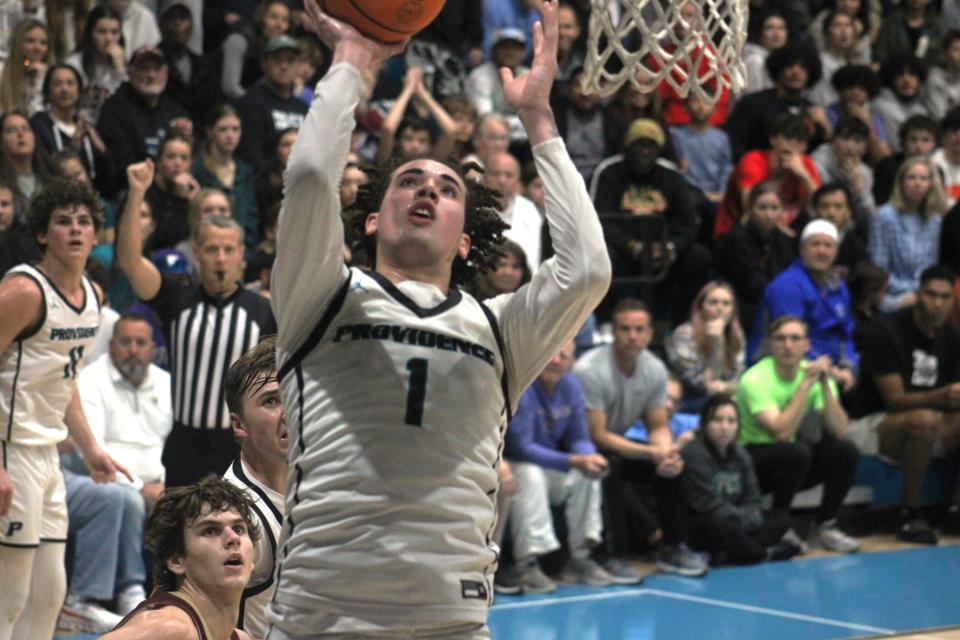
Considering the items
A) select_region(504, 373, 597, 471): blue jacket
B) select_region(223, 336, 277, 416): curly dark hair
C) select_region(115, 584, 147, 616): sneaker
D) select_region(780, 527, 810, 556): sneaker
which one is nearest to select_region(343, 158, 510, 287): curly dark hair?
select_region(223, 336, 277, 416): curly dark hair

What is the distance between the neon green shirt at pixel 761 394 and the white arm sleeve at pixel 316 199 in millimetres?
Result: 6471

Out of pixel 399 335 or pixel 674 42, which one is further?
pixel 674 42

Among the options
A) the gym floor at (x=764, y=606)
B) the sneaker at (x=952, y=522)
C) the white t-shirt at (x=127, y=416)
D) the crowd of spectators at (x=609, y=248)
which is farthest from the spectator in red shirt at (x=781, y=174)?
the white t-shirt at (x=127, y=416)

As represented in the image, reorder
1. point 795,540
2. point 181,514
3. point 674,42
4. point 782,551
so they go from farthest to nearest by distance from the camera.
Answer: point 795,540 < point 782,551 < point 674,42 < point 181,514

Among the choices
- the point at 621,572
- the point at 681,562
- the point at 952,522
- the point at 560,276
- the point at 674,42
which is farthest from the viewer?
the point at 952,522

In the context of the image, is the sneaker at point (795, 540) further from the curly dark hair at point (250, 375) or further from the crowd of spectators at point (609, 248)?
the curly dark hair at point (250, 375)

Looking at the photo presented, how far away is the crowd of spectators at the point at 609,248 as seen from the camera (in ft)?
24.5

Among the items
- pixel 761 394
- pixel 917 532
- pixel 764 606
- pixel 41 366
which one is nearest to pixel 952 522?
pixel 917 532

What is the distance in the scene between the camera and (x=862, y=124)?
11695mm

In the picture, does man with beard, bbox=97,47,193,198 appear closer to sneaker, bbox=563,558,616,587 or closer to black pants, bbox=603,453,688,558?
black pants, bbox=603,453,688,558

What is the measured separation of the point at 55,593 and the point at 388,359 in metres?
3.21

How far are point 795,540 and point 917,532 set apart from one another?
1015mm

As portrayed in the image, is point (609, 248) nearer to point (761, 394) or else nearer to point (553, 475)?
point (761, 394)

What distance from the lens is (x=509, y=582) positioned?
26.1 ft
